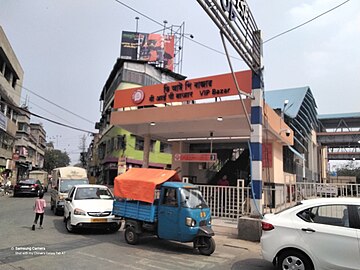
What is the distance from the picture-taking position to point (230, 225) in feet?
33.9

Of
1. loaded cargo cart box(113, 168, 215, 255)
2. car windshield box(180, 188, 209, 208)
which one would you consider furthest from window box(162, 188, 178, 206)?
car windshield box(180, 188, 209, 208)

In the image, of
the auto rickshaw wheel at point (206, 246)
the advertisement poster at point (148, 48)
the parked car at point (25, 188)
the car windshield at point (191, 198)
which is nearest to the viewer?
the auto rickshaw wheel at point (206, 246)

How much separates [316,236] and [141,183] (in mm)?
4802

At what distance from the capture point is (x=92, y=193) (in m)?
10.8

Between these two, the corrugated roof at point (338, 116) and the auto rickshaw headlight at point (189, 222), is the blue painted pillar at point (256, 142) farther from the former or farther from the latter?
the corrugated roof at point (338, 116)

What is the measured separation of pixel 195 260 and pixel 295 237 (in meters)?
2.49

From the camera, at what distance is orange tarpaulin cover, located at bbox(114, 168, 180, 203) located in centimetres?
820

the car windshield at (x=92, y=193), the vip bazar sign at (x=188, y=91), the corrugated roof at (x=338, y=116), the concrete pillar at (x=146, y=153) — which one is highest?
the corrugated roof at (x=338, y=116)

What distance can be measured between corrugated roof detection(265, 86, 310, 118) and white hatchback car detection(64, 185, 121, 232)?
55.9ft

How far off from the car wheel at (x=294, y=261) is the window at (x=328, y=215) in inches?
24.7

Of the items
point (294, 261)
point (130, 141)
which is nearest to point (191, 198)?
point (294, 261)

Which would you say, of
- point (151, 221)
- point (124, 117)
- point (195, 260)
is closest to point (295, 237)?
point (195, 260)

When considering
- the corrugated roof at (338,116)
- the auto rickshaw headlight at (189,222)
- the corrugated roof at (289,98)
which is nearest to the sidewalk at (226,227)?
the auto rickshaw headlight at (189,222)

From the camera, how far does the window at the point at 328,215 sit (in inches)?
200
